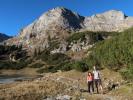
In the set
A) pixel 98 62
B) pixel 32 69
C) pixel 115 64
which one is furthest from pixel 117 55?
pixel 32 69

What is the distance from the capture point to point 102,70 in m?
71.8

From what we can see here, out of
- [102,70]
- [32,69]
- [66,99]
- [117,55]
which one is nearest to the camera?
[66,99]

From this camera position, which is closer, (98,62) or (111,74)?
(111,74)

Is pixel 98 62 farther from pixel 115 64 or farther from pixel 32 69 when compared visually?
pixel 32 69

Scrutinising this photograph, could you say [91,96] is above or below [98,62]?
below

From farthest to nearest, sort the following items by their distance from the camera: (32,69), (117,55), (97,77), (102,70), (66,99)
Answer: (32,69) → (102,70) → (117,55) → (97,77) → (66,99)

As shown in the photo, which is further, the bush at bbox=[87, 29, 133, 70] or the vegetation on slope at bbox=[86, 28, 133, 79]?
the bush at bbox=[87, 29, 133, 70]

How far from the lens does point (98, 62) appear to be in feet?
253

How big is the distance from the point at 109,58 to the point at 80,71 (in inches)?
657

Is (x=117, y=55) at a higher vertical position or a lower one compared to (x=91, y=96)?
higher

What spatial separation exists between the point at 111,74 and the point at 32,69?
451 ft

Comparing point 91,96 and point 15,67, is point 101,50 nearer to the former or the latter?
point 91,96

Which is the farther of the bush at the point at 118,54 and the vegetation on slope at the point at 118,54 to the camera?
the bush at the point at 118,54

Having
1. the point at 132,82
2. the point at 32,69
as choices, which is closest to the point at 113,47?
the point at 132,82
